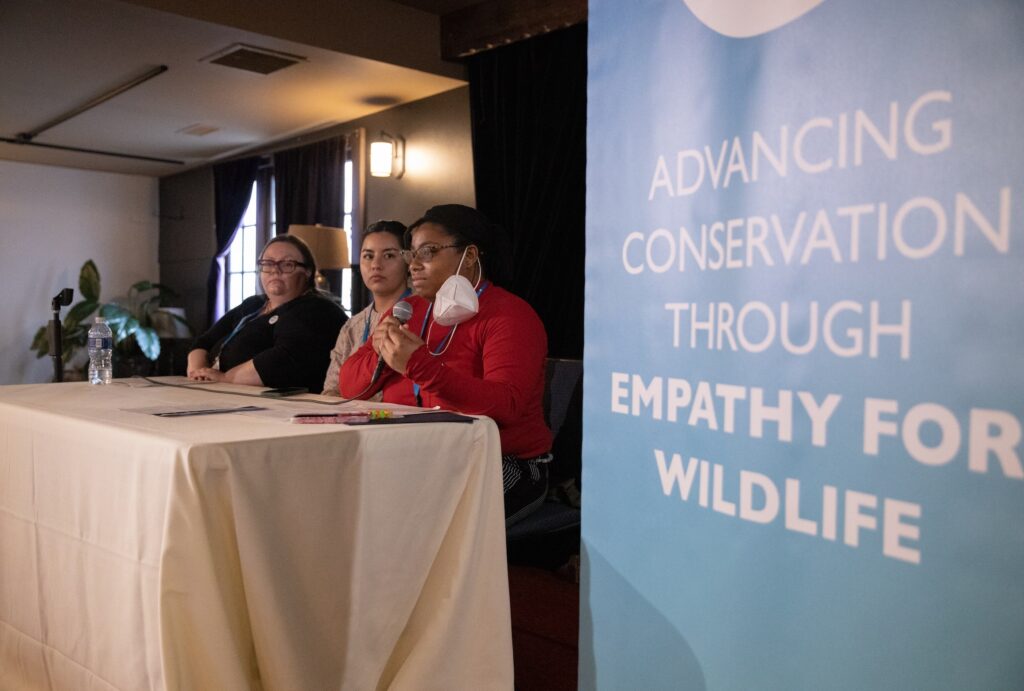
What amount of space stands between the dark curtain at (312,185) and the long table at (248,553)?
4385 millimetres

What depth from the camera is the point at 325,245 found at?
480 cm

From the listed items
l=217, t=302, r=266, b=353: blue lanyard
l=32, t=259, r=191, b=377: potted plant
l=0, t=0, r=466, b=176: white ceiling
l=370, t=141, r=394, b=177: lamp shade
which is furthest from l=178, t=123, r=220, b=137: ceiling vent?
l=217, t=302, r=266, b=353: blue lanyard

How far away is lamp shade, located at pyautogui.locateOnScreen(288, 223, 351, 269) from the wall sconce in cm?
94

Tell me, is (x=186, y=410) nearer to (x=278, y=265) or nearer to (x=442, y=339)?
(x=442, y=339)

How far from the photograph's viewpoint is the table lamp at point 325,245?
4750 mm

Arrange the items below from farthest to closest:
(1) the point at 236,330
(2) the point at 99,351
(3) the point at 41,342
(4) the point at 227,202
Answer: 1. (3) the point at 41,342
2. (4) the point at 227,202
3. (1) the point at 236,330
4. (2) the point at 99,351

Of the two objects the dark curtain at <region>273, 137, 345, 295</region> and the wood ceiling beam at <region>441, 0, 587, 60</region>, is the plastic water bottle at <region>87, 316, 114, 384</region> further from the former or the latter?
the dark curtain at <region>273, 137, 345, 295</region>

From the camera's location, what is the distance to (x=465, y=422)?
161 centimetres

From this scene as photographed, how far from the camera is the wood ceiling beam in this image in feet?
14.0

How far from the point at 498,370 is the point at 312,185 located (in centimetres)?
490

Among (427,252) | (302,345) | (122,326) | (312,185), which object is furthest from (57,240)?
(427,252)

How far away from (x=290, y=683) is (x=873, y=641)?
931 mm

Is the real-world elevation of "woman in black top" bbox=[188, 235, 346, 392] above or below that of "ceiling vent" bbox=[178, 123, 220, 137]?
below

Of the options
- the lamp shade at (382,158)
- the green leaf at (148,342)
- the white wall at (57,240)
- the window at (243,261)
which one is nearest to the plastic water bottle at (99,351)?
the lamp shade at (382,158)
